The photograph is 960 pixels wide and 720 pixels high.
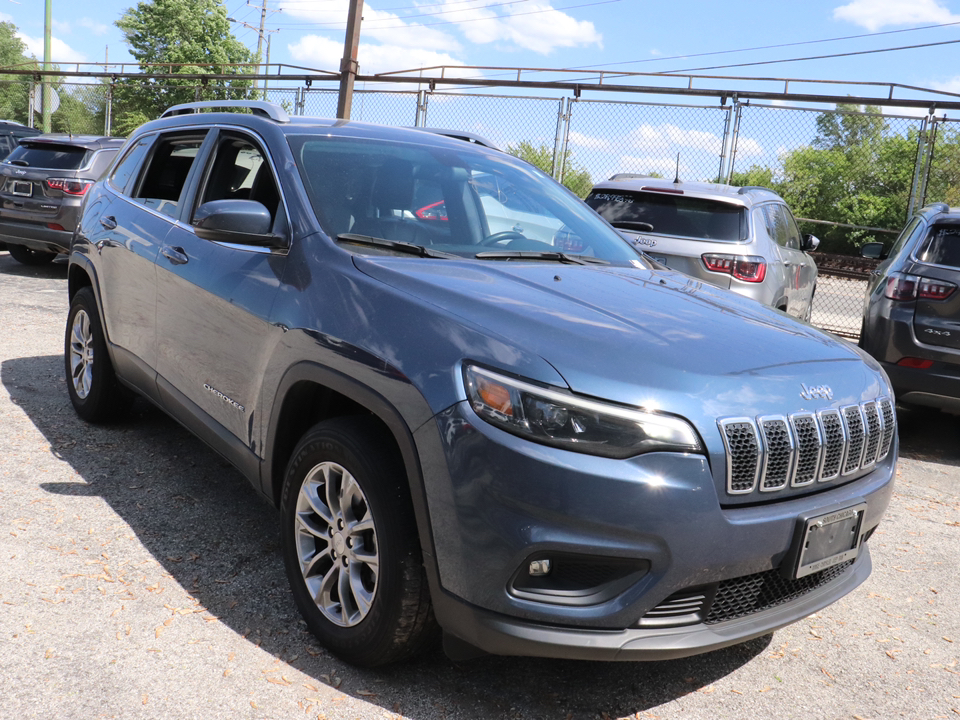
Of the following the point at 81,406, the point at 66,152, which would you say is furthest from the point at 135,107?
the point at 81,406

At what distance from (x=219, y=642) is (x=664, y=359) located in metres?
1.74

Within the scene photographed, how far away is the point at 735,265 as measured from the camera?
6.93 meters

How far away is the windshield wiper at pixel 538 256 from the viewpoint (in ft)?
11.4

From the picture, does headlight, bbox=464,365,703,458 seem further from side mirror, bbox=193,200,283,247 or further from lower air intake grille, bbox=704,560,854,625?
side mirror, bbox=193,200,283,247

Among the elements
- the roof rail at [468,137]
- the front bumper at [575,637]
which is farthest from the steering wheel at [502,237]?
the front bumper at [575,637]

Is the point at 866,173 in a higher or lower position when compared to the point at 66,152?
higher

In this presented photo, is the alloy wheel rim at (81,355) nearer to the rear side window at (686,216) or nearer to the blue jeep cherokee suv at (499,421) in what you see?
the blue jeep cherokee suv at (499,421)

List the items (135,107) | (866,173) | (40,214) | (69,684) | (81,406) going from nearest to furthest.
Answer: (69,684), (81,406), (40,214), (866,173), (135,107)

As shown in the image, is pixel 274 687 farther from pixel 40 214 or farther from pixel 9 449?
pixel 40 214

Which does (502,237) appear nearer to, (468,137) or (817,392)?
(468,137)

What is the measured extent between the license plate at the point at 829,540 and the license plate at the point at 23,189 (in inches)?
425

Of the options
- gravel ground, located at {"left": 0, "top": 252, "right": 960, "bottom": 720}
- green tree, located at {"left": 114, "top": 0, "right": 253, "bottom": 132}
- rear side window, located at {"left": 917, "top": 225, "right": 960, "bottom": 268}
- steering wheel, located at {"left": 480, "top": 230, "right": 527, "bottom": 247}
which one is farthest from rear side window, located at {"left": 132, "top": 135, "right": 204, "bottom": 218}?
green tree, located at {"left": 114, "top": 0, "right": 253, "bottom": 132}

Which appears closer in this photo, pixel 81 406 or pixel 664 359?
pixel 664 359

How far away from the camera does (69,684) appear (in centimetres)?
268
